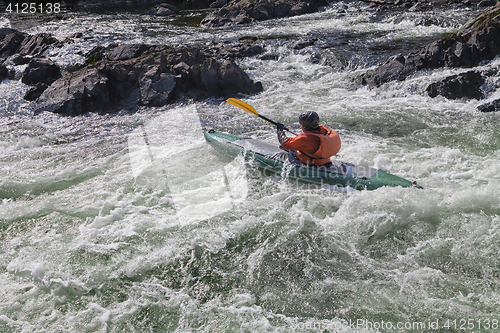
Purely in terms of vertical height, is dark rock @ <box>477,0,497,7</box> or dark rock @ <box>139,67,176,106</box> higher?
dark rock @ <box>477,0,497,7</box>

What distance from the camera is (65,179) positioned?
5938 millimetres

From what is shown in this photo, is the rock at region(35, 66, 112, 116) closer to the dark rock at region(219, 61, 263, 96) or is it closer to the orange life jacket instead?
the dark rock at region(219, 61, 263, 96)

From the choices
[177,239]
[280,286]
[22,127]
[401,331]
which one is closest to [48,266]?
[177,239]

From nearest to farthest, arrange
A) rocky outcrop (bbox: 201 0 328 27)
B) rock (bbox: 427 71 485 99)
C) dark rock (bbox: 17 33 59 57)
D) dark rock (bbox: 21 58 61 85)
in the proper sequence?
rock (bbox: 427 71 485 99)
dark rock (bbox: 21 58 61 85)
dark rock (bbox: 17 33 59 57)
rocky outcrop (bbox: 201 0 328 27)

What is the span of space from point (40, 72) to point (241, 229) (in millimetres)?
8386

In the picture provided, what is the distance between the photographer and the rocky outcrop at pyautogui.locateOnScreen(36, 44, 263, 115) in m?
8.57

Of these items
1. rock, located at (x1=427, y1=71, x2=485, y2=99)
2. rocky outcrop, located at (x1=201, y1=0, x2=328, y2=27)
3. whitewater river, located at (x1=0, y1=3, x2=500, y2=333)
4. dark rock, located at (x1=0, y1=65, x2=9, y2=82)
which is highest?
rocky outcrop, located at (x1=201, y1=0, x2=328, y2=27)

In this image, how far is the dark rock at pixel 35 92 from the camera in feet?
30.1

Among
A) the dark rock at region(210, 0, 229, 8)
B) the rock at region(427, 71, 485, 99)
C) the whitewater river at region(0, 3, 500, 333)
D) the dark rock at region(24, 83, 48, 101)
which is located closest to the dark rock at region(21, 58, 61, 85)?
the dark rock at region(24, 83, 48, 101)

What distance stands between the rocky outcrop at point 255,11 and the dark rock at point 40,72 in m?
7.94

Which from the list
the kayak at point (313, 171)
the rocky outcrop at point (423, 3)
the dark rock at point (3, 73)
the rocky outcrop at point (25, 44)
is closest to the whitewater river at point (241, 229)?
the kayak at point (313, 171)

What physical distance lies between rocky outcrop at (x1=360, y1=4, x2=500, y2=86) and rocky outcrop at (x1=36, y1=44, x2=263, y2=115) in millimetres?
3140

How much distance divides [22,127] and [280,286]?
22.5 ft

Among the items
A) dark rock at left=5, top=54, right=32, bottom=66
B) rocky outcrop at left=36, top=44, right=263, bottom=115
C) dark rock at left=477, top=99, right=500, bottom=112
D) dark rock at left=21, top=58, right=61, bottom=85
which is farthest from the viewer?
dark rock at left=5, top=54, right=32, bottom=66
